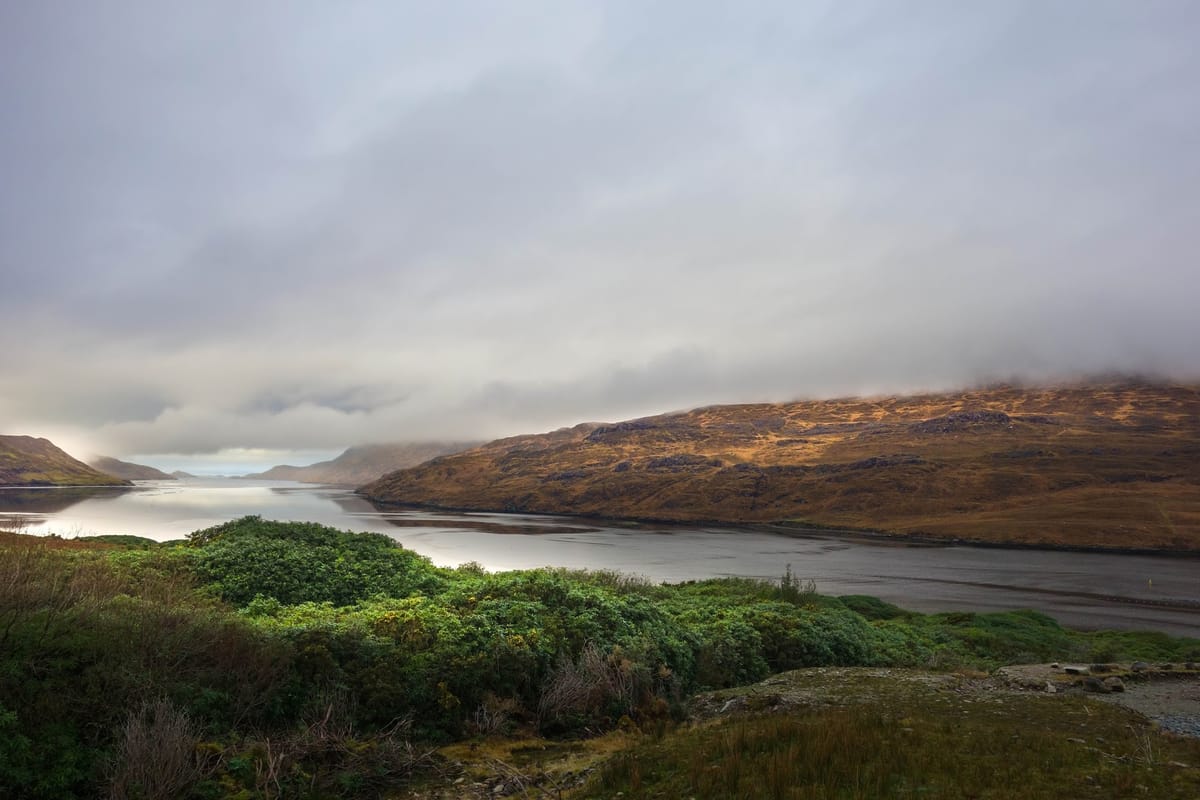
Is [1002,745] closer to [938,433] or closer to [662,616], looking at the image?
[662,616]

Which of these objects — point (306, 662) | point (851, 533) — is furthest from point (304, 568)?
point (851, 533)

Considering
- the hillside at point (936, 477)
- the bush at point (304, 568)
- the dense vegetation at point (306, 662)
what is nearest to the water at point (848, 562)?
the hillside at point (936, 477)

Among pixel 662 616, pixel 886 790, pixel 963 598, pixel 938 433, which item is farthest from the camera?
pixel 938 433

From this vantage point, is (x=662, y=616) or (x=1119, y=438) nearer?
(x=662, y=616)

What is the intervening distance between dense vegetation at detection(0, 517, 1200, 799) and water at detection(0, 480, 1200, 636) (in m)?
21.2

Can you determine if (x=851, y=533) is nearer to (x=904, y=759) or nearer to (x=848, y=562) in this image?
(x=848, y=562)

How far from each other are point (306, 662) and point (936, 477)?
409 feet

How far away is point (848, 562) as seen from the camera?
63.3m

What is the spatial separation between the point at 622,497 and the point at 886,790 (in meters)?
136

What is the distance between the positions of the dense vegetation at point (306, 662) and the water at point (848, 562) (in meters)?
21.2

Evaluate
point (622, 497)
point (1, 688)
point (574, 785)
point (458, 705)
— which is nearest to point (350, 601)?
point (458, 705)

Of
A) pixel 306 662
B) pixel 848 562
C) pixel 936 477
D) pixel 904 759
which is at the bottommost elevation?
pixel 848 562

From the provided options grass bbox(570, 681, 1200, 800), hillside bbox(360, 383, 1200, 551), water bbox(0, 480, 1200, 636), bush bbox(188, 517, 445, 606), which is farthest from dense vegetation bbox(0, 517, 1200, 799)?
hillside bbox(360, 383, 1200, 551)

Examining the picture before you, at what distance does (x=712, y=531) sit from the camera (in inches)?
3937
